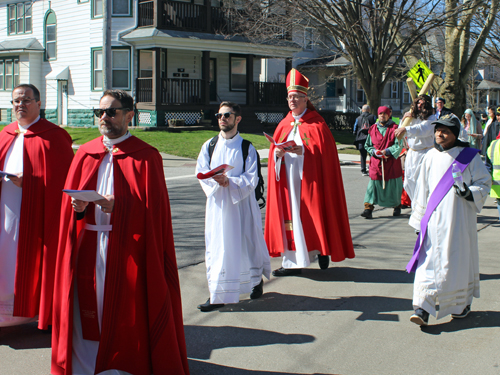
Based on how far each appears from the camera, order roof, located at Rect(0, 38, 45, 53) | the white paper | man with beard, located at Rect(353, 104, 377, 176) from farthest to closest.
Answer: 1. roof, located at Rect(0, 38, 45, 53)
2. man with beard, located at Rect(353, 104, 377, 176)
3. the white paper

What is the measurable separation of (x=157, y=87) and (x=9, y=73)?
1155cm

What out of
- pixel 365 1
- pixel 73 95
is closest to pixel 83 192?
pixel 365 1

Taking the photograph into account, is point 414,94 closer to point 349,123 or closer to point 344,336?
point 344,336

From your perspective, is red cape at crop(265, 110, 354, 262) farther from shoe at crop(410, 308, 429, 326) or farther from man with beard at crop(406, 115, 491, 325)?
shoe at crop(410, 308, 429, 326)

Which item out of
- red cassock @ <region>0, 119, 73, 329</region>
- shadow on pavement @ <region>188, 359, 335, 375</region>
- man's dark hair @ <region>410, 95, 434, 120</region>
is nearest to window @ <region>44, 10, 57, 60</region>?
man's dark hair @ <region>410, 95, 434, 120</region>

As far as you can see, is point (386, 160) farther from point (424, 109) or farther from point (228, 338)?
point (228, 338)

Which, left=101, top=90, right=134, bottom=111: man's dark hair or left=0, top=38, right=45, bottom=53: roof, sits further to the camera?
left=0, top=38, right=45, bottom=53: roof

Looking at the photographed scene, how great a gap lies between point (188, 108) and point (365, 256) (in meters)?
20.4

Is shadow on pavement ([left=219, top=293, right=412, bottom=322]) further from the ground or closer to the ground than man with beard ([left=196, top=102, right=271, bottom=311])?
closer to the ground

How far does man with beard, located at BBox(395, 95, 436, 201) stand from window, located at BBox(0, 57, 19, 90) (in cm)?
2804

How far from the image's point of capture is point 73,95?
2950 centimetres

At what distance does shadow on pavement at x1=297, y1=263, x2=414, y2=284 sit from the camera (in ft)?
21.3

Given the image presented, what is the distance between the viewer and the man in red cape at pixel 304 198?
6461mm

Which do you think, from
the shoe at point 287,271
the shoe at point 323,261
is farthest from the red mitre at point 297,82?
the shoe at point 287,271
